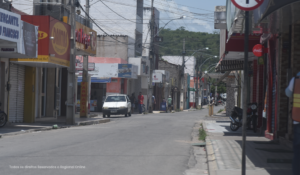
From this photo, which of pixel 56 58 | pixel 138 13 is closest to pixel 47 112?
pixel 56 58

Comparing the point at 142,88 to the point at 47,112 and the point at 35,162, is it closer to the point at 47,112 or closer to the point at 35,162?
the point at 47,112

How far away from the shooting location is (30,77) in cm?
2064

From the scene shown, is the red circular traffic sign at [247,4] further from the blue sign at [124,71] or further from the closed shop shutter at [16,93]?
the blue sign at [124,71]

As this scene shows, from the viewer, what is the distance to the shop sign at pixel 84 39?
23.1 m

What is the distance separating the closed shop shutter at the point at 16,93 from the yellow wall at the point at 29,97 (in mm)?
189

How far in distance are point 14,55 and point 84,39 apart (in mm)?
7145

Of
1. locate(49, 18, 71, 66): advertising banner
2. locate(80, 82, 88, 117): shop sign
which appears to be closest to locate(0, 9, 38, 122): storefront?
locate(49, 18, 71, 66): advertising banner

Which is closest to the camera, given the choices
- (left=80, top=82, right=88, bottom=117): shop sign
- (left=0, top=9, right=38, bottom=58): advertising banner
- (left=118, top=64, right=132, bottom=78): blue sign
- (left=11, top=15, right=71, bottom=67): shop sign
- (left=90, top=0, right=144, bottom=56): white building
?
(left=0, top=9, right=38, bottom=58): advertising banner

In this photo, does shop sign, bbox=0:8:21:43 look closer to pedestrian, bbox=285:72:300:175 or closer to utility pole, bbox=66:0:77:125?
utility pole, bbox=66:0:77:125

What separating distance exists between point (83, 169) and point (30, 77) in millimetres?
14042

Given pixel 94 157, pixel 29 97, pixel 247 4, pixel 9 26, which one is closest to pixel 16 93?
pixel 29 97

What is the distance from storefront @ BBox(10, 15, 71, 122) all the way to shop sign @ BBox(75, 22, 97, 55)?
1665mm

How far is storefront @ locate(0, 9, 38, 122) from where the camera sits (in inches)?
604

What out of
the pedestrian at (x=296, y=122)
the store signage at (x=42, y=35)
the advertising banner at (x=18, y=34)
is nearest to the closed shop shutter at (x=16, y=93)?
the store signage at (x=42, y=35)
